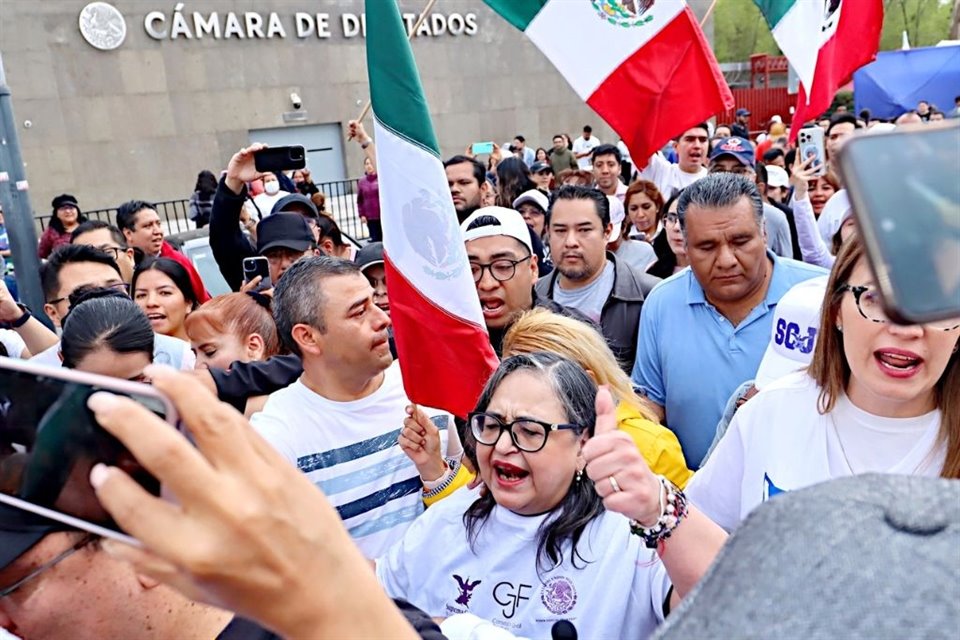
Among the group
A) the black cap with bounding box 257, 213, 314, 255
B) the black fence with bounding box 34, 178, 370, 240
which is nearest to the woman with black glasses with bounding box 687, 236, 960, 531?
the black cap with bounding box 257, 213, 314, 255

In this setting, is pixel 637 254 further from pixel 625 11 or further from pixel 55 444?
pixel 55 444

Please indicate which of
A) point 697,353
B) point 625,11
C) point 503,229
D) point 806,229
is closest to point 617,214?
point 806,229

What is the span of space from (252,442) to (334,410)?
1.92 metres

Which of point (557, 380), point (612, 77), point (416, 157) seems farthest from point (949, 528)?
point (612, 77)

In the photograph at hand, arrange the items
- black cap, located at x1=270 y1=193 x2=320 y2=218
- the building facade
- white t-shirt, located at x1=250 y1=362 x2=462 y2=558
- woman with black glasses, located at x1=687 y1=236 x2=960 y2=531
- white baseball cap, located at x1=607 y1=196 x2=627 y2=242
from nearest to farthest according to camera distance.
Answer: woman with black glasses, located at x1=687 y1=236 x2=960 y2=531, white t-shirt, located at x1=250 y1=362 x2=462 y2=558, white baseball cap, located at x1=607 y1=196 x2=627 y2=242, black cap, located at x1=270 y1=193 x2=320 y2=218, the building facade

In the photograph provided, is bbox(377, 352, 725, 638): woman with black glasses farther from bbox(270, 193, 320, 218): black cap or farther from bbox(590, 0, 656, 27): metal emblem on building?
bbox(270, 193, 320, 218): black cap

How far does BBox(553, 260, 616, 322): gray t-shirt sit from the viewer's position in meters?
3.86

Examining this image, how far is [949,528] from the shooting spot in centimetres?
60

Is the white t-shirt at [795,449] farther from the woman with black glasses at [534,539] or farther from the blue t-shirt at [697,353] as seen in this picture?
the blue t-shirt at [697,353]

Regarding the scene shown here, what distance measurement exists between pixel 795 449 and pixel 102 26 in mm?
16252

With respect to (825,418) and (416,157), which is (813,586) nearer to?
(825,418)

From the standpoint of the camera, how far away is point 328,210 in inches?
560

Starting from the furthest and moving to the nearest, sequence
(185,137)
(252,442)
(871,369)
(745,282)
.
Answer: (185,137) → (745,282) → (871,369) → (252,442)

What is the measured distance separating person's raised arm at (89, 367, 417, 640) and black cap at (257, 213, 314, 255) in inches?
157
